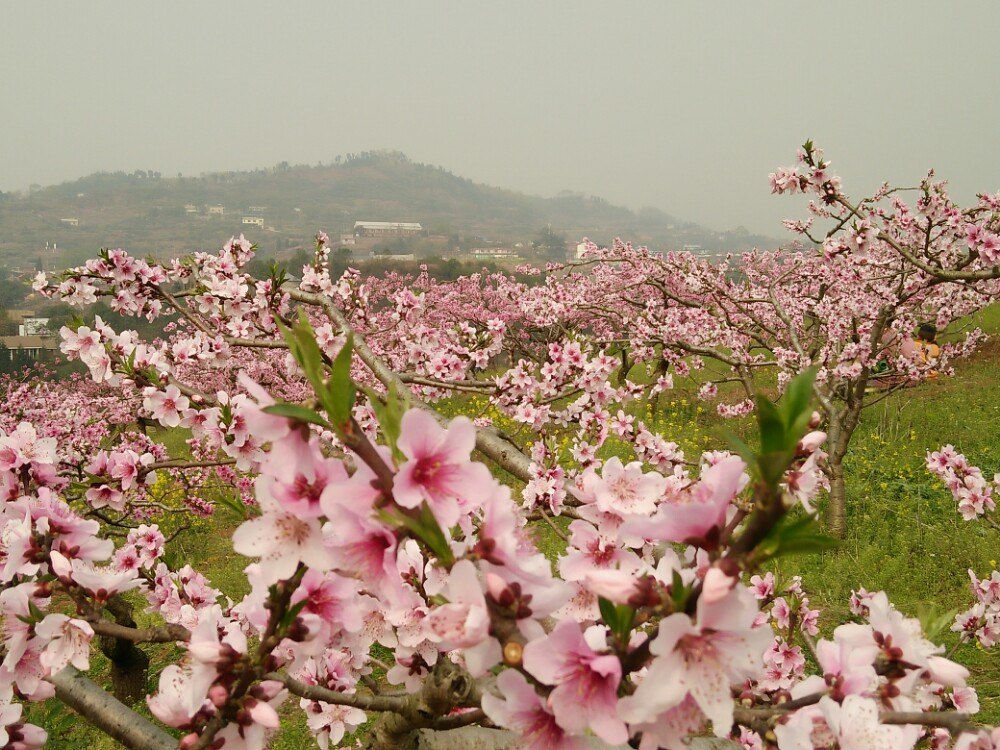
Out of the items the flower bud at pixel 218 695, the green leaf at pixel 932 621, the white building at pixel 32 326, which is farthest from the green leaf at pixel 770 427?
the white building at pixel 32 326

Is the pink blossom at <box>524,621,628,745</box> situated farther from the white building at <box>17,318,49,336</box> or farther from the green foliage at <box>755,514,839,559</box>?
the white building at <box>17,318,49,336</box>

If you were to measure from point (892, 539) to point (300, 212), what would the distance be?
464 feet

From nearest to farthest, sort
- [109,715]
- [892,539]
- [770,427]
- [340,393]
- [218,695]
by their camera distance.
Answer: [770,427] < [340,393] < [218,695] < [109,715] < [892,539]

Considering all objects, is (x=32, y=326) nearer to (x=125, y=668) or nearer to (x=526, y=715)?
(x=125, y=668)

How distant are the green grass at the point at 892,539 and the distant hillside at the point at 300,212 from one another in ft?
241

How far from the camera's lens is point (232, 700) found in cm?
114

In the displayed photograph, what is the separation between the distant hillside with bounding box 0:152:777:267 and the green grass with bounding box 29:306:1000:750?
73.6 meters

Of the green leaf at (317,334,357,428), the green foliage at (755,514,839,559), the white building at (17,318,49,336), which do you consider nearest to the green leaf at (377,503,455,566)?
the green leaf at (317,334,357,428)

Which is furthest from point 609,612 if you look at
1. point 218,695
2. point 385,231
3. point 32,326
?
point 385,231

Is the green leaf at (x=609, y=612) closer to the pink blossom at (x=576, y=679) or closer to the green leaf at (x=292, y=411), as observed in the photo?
the pink blossom at (x=576, y=679)

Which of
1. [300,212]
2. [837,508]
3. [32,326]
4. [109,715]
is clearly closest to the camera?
[109,715]

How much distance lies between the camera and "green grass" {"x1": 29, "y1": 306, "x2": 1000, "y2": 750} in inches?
193

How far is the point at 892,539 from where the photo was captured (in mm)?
6961

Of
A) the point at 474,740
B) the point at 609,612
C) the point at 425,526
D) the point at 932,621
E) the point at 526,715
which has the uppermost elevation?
the point at 425,526
